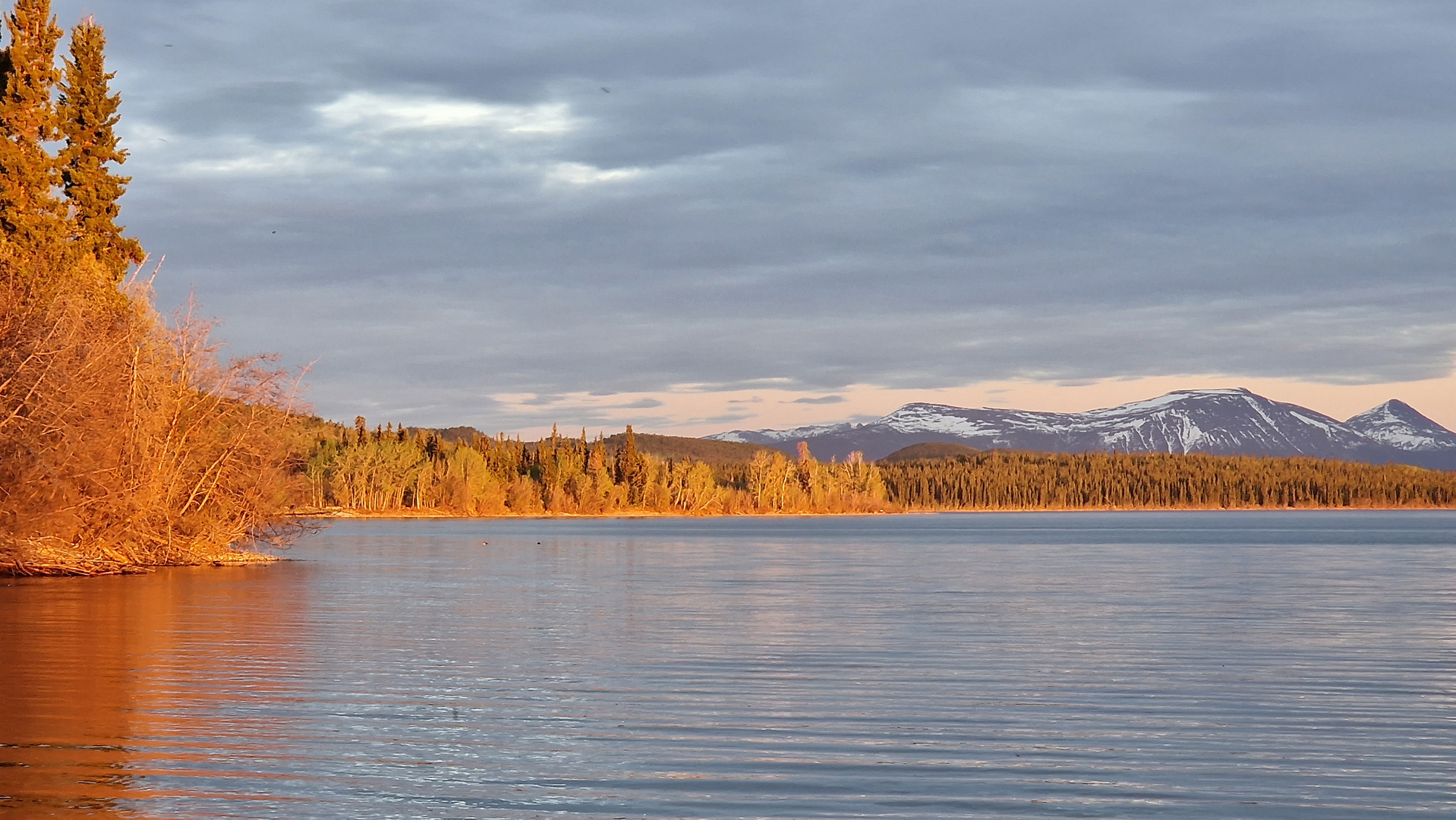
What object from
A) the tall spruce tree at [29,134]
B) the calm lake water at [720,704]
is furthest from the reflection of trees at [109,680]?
the tall spruce tree at [29,134]

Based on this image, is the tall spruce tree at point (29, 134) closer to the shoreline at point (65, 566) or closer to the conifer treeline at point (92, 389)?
the conifer treeline at point (92, 389)

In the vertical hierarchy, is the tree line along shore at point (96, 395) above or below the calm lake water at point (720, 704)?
above

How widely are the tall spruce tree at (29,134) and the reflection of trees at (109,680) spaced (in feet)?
52.9

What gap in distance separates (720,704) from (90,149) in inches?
1782

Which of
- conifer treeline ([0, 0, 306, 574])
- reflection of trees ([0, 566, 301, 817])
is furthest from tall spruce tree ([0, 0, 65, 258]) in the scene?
reflection of trees ([0, 566, 301, 817])

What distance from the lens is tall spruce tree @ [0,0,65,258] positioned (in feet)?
150

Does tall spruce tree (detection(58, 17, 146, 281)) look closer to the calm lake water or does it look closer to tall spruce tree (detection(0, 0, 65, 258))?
tall spruce tree (detection(0, 0, 65, 258))

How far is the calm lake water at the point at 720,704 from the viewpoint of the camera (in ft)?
37.5

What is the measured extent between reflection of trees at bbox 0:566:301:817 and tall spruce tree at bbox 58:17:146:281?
2120 centimetres

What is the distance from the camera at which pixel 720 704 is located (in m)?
16.8

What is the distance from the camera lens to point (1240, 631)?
2738 cm

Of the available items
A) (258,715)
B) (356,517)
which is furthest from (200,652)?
(356,517)

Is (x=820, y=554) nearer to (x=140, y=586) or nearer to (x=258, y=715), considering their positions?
(x=140, y=586)

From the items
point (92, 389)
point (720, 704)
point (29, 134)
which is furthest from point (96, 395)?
point (720, 704)
